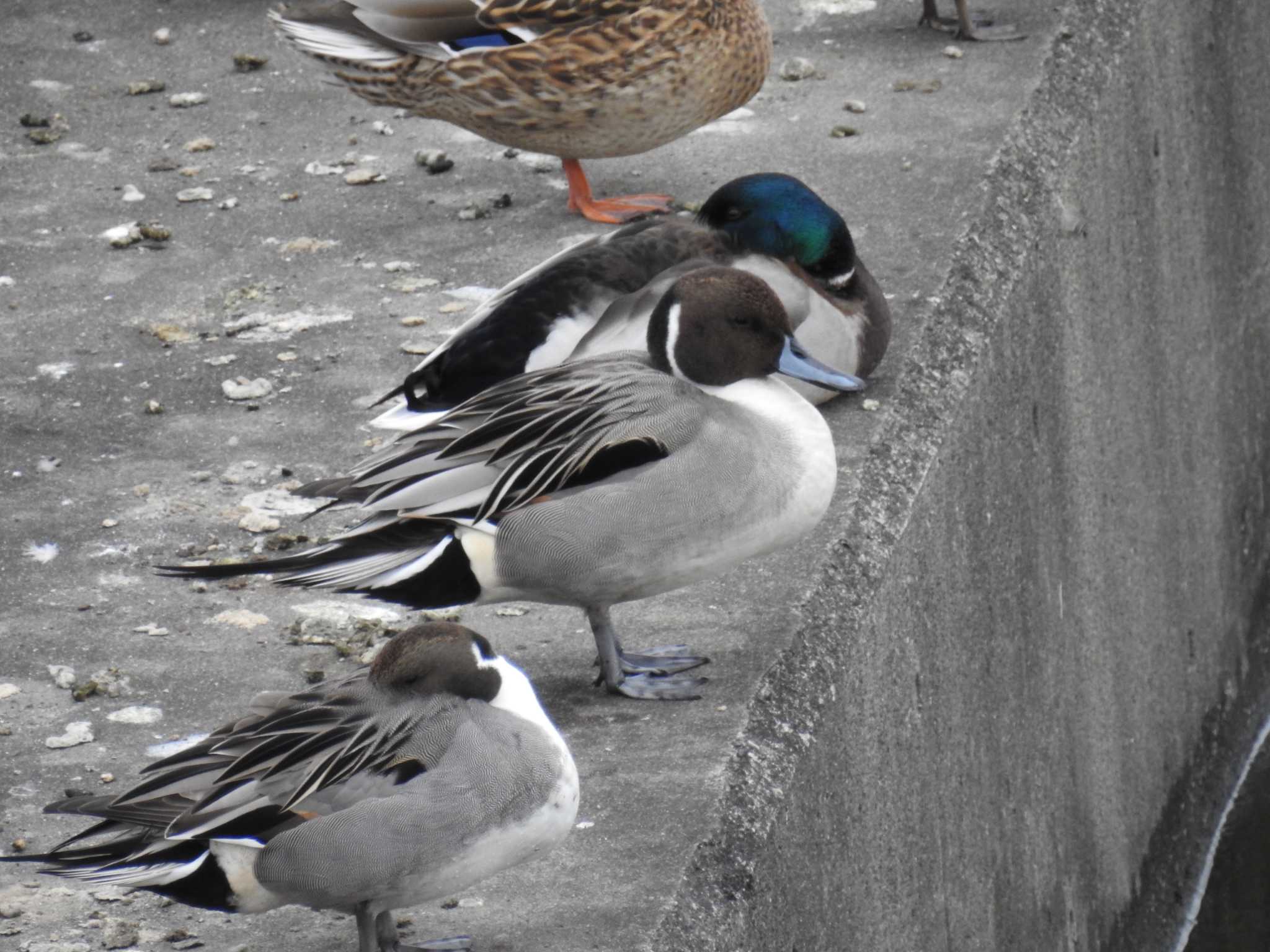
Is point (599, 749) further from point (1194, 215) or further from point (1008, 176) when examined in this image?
point (1194, 215)

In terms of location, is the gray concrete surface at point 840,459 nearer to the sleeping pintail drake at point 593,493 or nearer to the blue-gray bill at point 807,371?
the sleeping pintail drake at point 593,493

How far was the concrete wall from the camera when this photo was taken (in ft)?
10.7

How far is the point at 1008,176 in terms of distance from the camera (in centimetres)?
500

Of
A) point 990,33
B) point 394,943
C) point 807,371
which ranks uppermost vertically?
point 807,371

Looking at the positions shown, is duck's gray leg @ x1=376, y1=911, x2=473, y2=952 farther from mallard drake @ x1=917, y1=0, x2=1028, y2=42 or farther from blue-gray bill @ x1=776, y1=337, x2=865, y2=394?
mallard drake @ x1=917, y1=0, x2=1028, y2=42

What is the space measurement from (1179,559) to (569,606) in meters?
2.95

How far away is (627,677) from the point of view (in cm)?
325

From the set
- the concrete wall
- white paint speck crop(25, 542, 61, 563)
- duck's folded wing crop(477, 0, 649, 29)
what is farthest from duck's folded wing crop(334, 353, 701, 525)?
duck's folded wing crop(477, 0, 649, 29)

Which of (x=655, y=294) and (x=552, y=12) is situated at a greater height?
(x=552, y=12)

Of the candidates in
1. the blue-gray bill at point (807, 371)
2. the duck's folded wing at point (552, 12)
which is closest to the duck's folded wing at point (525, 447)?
the blue-gray bill at point (807, 371)

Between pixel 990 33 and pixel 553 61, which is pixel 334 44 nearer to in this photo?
pixel 553 61

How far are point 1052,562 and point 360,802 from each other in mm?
2667

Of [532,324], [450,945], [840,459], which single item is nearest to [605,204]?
[532,324]

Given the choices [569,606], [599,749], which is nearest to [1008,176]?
[569,606]
